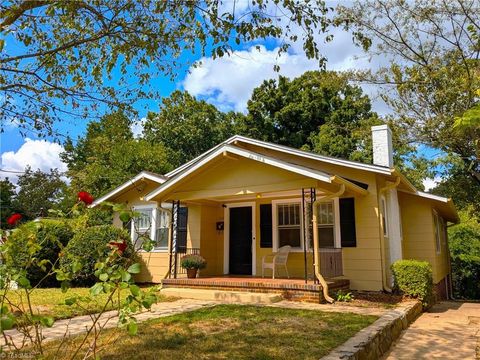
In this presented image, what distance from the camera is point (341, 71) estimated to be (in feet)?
54.7

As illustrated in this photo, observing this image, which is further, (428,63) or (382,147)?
(428,63)

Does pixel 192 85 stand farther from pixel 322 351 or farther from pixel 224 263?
pixel 224 263

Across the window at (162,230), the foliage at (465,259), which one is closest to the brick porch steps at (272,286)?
the window at (162,230)

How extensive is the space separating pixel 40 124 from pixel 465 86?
13985 mm

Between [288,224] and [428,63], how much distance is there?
30.5 feet

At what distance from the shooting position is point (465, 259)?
18.6 m

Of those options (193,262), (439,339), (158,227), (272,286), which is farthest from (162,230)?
(439,339)

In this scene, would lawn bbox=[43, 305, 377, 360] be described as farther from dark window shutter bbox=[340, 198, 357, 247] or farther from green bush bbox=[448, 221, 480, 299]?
green bush bbox=[448, 221, 480, 299]

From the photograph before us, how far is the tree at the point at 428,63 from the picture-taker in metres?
13.8

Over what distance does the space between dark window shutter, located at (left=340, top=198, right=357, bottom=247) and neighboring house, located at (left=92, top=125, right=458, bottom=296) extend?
0.03 meters

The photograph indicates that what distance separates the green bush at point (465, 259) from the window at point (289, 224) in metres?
11.9

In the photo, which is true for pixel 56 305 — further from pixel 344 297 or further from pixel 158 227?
pixel 344 297

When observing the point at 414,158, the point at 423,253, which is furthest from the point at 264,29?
the point at 414,158

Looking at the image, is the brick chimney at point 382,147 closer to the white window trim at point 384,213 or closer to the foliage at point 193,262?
the white window trim at point 384,213
